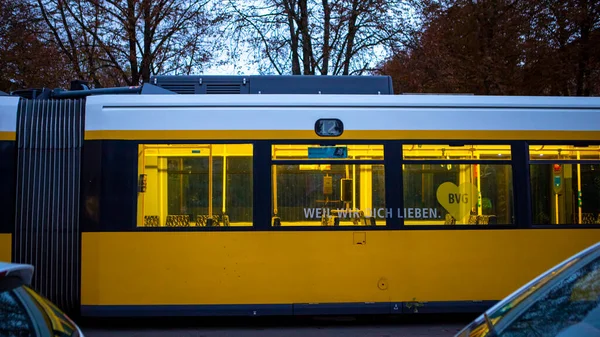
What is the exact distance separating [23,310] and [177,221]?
4.50 metres

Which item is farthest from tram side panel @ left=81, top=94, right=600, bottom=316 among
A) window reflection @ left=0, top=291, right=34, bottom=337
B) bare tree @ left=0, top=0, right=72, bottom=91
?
bare tree @ left=0, top=0, right=72, bottom=91

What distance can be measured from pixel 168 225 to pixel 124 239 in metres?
0.55

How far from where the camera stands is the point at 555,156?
7379mm

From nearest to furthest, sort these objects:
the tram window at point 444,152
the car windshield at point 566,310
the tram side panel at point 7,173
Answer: the car windshield at point 566,310 → the tram side panel at point 7,173 → the tram window at point 444,152

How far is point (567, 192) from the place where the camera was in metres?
7.32

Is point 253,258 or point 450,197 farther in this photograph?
point 450,197

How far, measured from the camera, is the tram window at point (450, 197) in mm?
7203

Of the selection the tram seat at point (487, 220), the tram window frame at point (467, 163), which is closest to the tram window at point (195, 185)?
the tram window frame at point (467, 163)

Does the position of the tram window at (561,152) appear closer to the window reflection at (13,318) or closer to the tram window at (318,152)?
the tram window at (318,152)

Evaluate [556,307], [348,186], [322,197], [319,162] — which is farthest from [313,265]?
[556,307]

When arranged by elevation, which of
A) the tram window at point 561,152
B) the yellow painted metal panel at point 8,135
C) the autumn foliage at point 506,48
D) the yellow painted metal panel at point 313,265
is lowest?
the yellow painted metal panel at point 313,265

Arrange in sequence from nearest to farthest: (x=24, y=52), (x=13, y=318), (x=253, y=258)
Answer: (x=13, y=318)
(x=253, y=258)
(x=24, y=52)

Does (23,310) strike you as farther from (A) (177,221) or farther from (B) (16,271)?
(A) (177,221)

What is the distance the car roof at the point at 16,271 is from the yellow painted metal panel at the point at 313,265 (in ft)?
14.3
